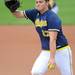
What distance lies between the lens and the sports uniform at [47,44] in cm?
708

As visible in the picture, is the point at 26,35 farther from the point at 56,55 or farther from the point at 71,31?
the point at 56,55

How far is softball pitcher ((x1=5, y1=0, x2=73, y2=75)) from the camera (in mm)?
7012

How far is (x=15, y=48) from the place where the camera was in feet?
37.7

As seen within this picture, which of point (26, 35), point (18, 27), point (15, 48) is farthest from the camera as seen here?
point (18, 27)

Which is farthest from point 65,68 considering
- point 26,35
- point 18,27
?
point 18,27

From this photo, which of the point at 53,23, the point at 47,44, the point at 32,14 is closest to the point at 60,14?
the point at 32,14

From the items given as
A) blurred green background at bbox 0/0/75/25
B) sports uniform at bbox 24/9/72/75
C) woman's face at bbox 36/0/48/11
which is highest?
woman's face at bbox 36/0/48/11

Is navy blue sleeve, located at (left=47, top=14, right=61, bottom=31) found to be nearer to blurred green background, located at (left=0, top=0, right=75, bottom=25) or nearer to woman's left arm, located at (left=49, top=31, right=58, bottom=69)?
woman's left arm, located at (left=49, top=31, right=58, bottom=69)

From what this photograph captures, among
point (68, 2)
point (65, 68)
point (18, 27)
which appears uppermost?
point (65, 68)

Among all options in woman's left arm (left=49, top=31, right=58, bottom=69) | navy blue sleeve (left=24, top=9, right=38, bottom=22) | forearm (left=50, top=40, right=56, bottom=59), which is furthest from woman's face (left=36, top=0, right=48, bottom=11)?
forearm (left=50, top=40, right=56, bottom=59)

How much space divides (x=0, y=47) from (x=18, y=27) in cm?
282

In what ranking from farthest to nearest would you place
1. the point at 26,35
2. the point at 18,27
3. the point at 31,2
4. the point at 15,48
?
the point at 31,2 < the point at 18,27 < the point at 26,35 < the point at 15,48

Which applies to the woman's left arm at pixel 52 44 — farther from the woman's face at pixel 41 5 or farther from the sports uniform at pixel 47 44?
the woman's face at pixel 41 5

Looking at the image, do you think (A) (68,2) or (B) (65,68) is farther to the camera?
(A) (68,2)
